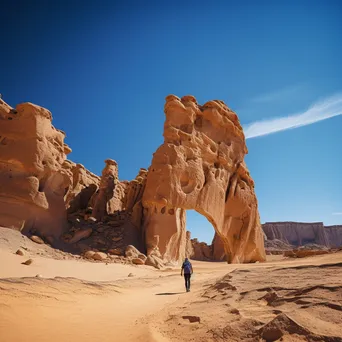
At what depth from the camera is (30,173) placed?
13836 millimetres

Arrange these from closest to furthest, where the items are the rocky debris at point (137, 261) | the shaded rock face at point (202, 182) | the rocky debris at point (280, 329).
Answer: the rocky debris at point (280, 329)
the rocky debris at point (137, 261)
the shaded rock face at point (202, 182)

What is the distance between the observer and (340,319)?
8.05ft

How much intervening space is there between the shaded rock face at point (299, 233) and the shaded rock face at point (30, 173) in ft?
221

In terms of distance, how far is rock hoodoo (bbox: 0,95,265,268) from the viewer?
13711mm

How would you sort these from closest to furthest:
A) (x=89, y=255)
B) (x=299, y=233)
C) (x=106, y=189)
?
(x=89, y=255), (x=106, y=189), (x=299, y=233)

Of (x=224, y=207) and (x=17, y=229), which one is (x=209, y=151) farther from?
(x=17, y=229)

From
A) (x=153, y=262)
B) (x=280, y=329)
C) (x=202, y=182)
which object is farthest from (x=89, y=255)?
(x=280, y=329)

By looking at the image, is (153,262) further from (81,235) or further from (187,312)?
(187,312)

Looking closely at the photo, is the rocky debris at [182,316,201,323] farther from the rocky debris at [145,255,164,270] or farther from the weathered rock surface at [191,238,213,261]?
the weathered rock surface at [191,238,213,261]

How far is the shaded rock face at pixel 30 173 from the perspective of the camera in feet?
43.2

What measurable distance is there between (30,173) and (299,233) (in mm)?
75703

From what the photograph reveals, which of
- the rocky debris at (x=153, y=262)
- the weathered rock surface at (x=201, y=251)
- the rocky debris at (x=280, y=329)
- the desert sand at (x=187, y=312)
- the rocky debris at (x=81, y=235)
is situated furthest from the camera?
the weathered rock surface at (x=201, y=251)

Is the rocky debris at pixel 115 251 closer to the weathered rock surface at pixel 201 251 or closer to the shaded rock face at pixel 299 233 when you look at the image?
the weathered rock surface at pixel 201 251

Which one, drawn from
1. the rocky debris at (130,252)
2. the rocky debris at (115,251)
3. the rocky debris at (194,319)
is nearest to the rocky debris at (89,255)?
the rocky debris at (115,251)
